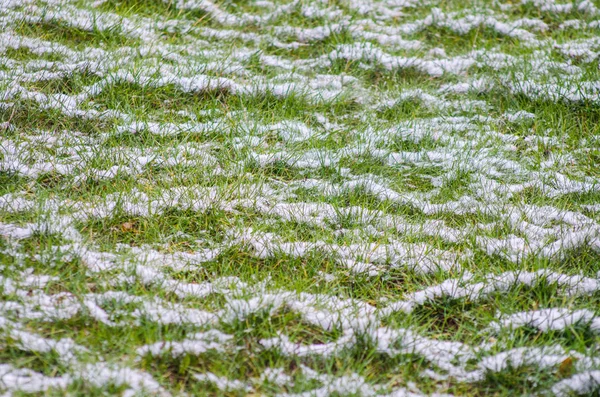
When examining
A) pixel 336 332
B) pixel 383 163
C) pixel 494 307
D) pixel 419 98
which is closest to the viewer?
pixel 336 332

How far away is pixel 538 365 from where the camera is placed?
2.07 m

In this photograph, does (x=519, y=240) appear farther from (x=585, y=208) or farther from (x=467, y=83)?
(x=467, y=83)

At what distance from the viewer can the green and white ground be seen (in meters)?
2.08

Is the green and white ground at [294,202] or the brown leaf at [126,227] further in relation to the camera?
the brown leaf at [126,227]

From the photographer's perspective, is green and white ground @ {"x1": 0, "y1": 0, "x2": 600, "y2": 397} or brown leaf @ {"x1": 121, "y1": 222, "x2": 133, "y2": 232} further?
brown leaf @ {"x1": 121, "y1": 222, "x2": 133, "y2": 232}

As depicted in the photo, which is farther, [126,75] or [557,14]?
[557,14]

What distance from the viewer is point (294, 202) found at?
3012mm

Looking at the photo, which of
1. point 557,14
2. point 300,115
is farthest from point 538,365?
point 557,14

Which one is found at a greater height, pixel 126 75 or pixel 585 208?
pixel 126 75

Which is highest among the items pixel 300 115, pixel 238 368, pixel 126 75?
pixel 126 75

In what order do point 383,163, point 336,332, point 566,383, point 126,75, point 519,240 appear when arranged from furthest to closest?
point 126,75
point 383,163
point 519,240
point 336,332
point 566,383

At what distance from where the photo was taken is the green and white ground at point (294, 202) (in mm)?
2084

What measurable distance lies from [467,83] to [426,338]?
262 centimetres

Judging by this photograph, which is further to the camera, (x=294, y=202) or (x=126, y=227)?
(x=294, y=202)
